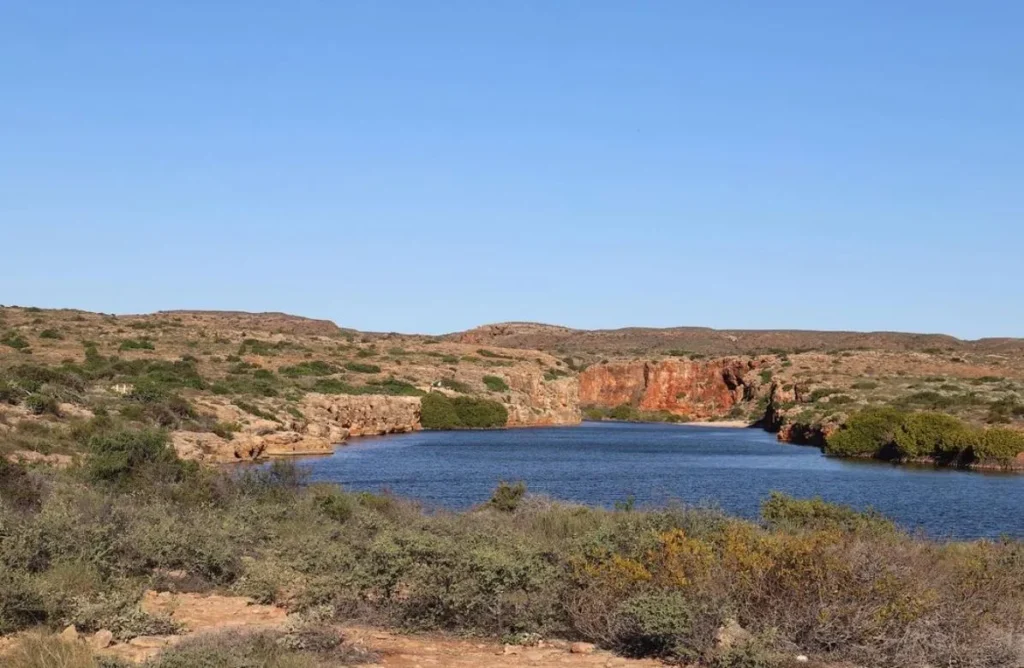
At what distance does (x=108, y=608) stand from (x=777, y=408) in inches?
2770

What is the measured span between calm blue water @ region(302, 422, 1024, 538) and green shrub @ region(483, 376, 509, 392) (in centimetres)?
1793

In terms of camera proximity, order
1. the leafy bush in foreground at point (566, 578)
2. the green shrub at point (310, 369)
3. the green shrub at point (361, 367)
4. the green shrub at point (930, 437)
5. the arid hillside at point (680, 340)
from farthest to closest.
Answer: the arid hillside at point (680, 340) < the green shrub at point (361, 367) < the green shrub at point (310, 369) < the green shrub at point (930, 437) < the leafy bush in foreground at point (566, 578)

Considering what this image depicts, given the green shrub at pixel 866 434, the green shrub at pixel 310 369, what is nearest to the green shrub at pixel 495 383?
the green shrub at pixel 310 369

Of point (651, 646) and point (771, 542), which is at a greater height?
point (771, 542)

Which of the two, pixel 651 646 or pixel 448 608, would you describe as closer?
pixel 651 646

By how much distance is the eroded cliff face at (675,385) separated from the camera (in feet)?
331

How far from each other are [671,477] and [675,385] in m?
68.2

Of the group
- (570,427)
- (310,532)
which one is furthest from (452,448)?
(310,532)

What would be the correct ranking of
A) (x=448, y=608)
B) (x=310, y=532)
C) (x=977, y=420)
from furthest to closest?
(x=977, y=420) < (x=310, y=532) < (x=448, y=608)

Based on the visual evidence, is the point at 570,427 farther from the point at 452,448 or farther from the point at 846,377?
the point at 452,448

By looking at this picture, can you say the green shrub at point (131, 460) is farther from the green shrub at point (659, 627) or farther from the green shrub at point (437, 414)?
the green shrub at point (437, 414)

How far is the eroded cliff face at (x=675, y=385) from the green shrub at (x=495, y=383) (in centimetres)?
2703

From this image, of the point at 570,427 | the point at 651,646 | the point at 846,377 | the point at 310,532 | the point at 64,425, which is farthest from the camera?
the point at 570,427

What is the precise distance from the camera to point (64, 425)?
105 feet
